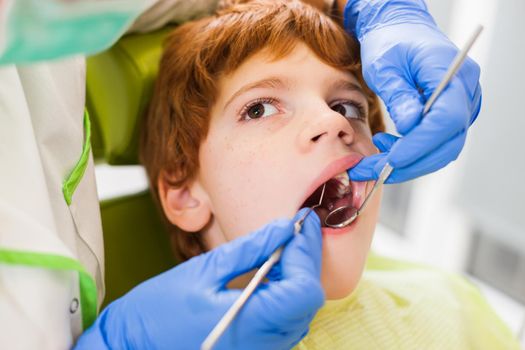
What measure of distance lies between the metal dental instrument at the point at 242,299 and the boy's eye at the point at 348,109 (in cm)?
29

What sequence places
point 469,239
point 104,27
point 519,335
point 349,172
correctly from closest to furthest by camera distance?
point 104,27 < point 349,172 < point 519,335 < point 469,239

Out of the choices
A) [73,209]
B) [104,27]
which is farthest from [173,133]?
[104,27]

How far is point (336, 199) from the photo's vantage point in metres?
1.12

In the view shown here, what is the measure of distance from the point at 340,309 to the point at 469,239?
1.39m

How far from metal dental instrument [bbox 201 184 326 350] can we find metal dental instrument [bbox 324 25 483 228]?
112 millimetres

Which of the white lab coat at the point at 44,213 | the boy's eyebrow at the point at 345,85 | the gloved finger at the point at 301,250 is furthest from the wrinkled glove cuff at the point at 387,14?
the white lab coat at the point at 44,213

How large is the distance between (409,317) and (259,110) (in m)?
0.64

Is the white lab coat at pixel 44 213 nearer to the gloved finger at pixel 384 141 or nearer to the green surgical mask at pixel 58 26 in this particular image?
the green surgical mask at pixel 58 26

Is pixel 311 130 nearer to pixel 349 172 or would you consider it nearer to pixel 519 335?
pixel 349 172

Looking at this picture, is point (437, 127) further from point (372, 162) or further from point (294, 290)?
point (294, 290)

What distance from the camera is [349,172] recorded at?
1.02 meters

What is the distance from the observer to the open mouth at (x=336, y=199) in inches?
42.3

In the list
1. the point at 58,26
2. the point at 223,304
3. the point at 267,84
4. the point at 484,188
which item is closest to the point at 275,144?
the point at 267,84

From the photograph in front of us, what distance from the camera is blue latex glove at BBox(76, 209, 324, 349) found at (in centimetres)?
80
